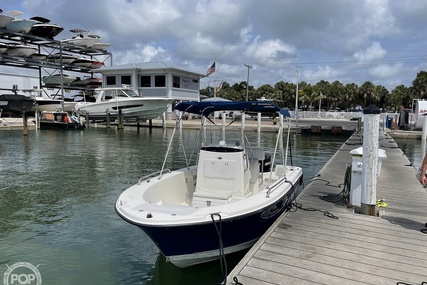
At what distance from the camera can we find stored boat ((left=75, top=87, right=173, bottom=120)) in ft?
112

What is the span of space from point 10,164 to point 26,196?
6.11m

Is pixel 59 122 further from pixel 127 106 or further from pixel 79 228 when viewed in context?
pixel 79 228

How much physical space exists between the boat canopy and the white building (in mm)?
34229

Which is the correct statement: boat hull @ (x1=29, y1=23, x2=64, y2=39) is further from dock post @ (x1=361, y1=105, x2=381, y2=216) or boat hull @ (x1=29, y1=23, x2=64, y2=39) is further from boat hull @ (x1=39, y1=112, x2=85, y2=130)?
dock post @ (x1=361, y1=105, x2=381, y2=216)

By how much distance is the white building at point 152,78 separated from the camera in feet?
137

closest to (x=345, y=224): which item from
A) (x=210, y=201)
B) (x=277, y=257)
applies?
(x=277, y=257)

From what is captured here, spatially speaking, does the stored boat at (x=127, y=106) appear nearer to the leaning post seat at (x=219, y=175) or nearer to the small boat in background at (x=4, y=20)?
the small boat in background at (x=4, y=20)

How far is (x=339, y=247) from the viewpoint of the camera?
477 centimetres

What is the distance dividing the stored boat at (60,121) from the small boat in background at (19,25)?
768 inches

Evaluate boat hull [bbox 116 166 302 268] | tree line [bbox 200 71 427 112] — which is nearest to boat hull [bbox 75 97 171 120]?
tree line [bbox 200 71 427 112]

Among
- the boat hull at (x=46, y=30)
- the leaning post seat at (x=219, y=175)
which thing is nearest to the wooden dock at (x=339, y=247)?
the leaning post seat at (x=219, y=175)

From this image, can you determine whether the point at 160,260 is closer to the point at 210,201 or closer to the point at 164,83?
the point at 210,201

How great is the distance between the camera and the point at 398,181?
9.56 m

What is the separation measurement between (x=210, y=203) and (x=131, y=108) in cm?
2974
